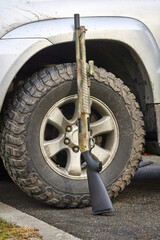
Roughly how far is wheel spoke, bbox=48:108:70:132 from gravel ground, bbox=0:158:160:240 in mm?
538

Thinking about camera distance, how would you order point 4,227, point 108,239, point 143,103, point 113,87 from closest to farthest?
point 108,239 → point 4,227 → point 113,87 → point 143,103

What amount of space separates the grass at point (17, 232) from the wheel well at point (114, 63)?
3.77ft

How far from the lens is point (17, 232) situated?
8.52 ft

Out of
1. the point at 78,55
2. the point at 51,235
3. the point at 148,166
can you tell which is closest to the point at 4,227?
the point at 51,235

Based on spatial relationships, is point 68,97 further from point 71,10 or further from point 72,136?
point 71,10

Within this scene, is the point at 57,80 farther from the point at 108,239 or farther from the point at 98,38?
the point at 108,239

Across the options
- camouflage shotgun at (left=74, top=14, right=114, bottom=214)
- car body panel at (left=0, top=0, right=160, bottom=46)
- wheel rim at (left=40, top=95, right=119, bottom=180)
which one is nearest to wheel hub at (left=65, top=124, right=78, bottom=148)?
wheel rim at (left=40, top=95, right=119, bottom=180)

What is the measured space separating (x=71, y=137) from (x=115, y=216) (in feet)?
1.92

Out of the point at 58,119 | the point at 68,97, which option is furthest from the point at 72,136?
the point at 68,97

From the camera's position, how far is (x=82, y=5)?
3.29 meters

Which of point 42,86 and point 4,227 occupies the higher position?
point 42,86

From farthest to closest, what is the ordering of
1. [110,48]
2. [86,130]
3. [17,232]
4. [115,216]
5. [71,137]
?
[110,48] → [71,137] → [86,130] → [115,216] → [17,232]

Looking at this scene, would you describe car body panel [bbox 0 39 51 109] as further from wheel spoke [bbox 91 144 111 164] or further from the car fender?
wheel spoke [bbox 91 144 111 164]

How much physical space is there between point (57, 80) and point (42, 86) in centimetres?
11
